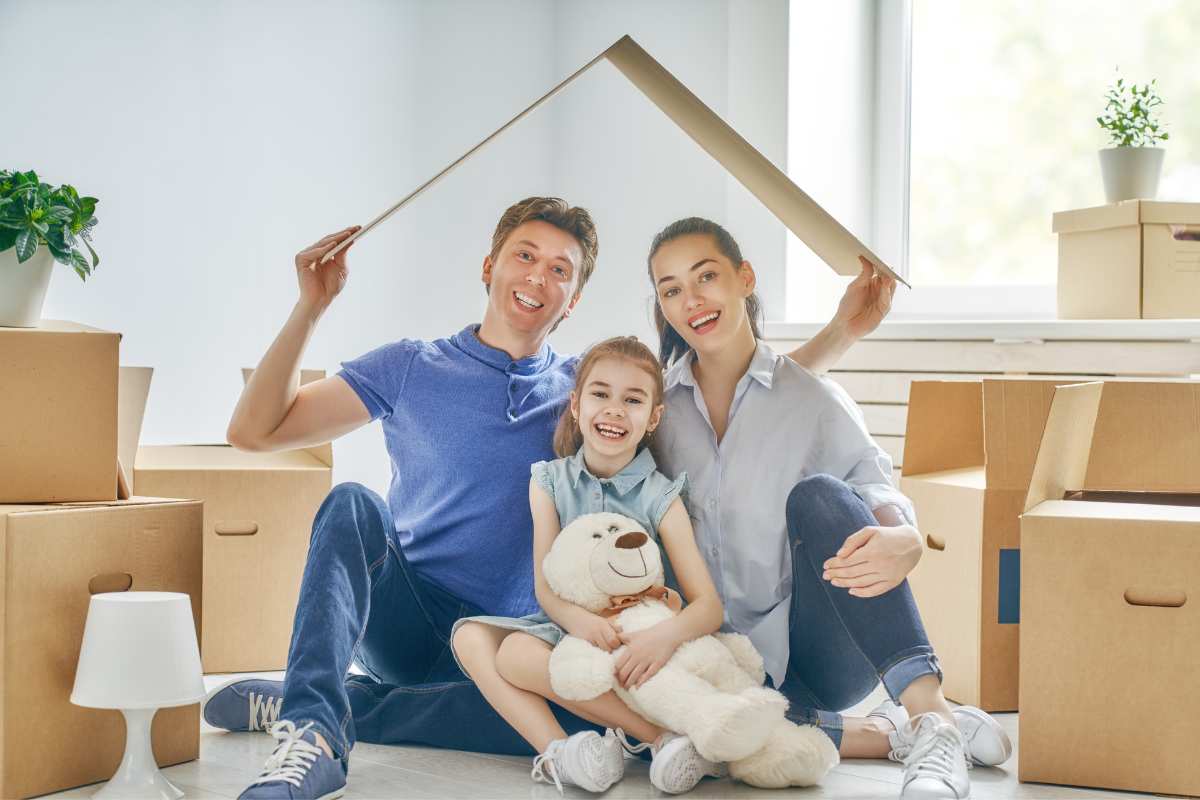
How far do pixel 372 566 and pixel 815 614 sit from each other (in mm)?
541

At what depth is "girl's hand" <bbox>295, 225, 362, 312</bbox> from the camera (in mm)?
1527

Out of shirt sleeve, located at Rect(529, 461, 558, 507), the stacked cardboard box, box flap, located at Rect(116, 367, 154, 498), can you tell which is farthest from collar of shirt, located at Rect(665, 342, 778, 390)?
box flap, located at Rect(116, 367, 154, 498)

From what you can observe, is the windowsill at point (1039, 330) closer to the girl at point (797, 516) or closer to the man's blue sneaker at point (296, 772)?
the girl at point (797, 516)

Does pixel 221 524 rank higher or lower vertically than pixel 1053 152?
lower

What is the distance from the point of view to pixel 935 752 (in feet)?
4.35

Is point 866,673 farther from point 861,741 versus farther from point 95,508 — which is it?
point 95,508

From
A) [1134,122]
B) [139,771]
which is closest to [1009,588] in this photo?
[1134,122]

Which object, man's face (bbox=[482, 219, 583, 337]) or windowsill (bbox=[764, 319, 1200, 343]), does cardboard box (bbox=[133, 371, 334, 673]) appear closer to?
man's face (bbox=[482, 219, 583, 337])

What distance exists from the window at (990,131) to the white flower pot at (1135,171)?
0.59 ft

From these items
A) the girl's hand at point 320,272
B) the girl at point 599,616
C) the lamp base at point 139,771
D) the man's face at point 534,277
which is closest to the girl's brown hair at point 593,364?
the girl at point 599,616

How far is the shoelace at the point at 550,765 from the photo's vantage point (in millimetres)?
1394

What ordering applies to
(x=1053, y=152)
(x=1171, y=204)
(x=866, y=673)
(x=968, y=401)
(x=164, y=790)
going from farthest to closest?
1. (x=1053, y=152)
2. (x=1171, y=204)
3. (x=968, y=401)
4. (x=866, y=673)
5. (x=164, y=790)

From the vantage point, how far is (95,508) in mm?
1399

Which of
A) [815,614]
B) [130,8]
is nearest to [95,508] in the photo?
[815,614]
